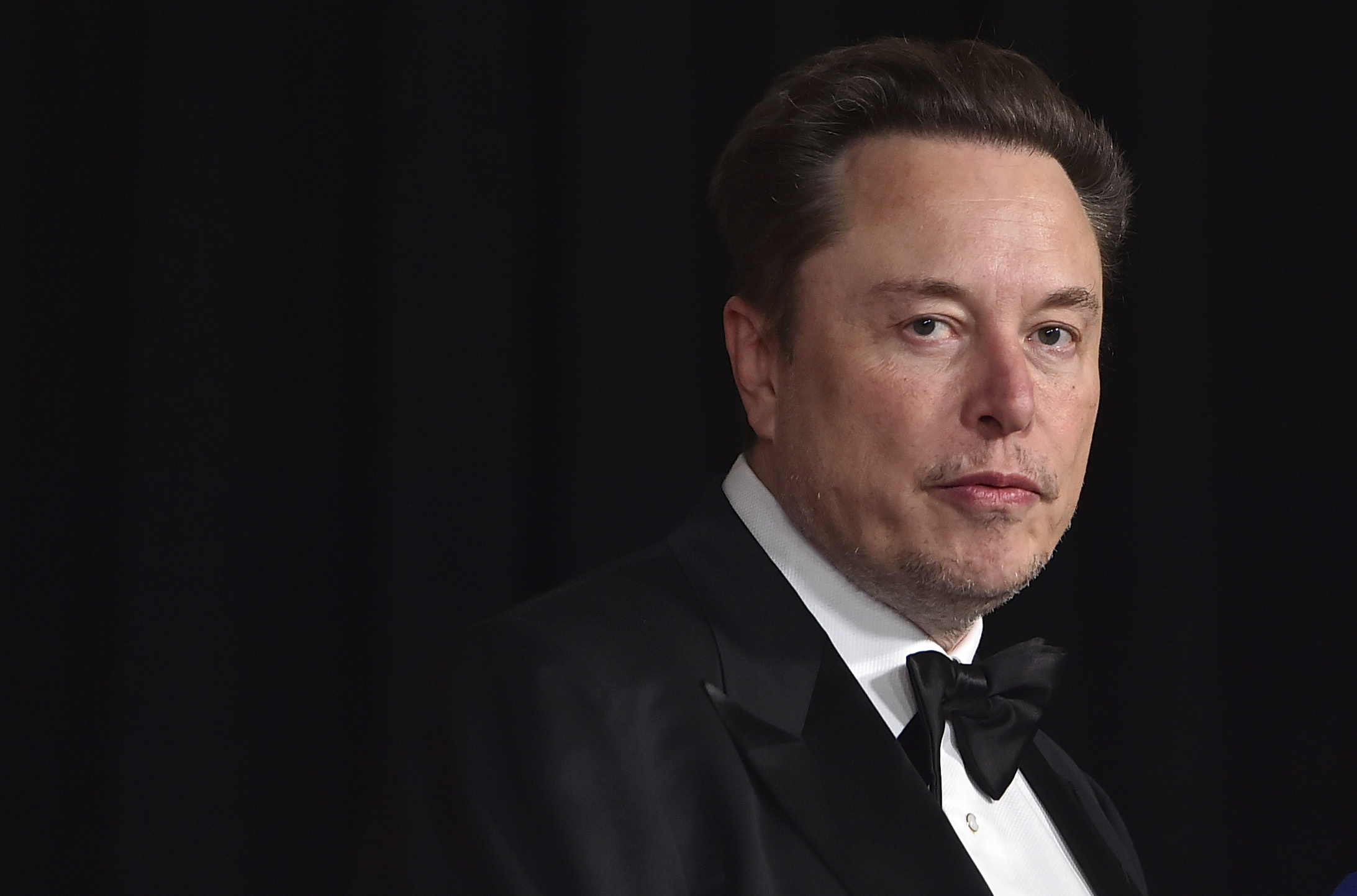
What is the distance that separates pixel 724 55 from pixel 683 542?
50.9 inches

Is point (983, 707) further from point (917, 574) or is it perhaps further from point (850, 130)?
point (850, 130)

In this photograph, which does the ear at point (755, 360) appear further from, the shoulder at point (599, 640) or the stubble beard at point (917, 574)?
the shoulder at point (599, 640)

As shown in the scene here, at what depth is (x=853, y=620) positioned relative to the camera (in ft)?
4.35

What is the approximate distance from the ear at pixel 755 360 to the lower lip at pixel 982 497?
21 cm

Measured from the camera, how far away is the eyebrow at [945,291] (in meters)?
1.29

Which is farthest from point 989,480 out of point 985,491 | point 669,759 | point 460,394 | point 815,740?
point 460,394

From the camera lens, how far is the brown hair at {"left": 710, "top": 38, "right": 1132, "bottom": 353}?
4.58 ft

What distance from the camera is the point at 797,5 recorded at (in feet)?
7.90

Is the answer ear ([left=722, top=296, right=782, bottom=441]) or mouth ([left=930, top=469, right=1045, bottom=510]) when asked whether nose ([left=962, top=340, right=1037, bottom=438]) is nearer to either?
mouth ([left=930, top=469, right=1045, bottom=510])

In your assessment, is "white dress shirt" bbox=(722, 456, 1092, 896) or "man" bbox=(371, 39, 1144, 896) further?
"white dress shirt" bbox=(722, 456, 1092, 896)

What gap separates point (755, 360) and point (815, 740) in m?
0.41

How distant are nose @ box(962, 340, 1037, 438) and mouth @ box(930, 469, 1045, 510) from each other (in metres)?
0.04

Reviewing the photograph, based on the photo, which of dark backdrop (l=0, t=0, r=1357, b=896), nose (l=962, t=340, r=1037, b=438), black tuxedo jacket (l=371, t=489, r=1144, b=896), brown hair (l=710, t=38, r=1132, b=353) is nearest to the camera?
black tuxedo jacket (l=371, t=489, r=1144, b=896)

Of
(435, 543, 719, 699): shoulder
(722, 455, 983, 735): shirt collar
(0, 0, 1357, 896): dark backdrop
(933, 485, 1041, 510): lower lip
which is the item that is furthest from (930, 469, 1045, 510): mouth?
(0, 0, 1357, 896): dark backdrop
